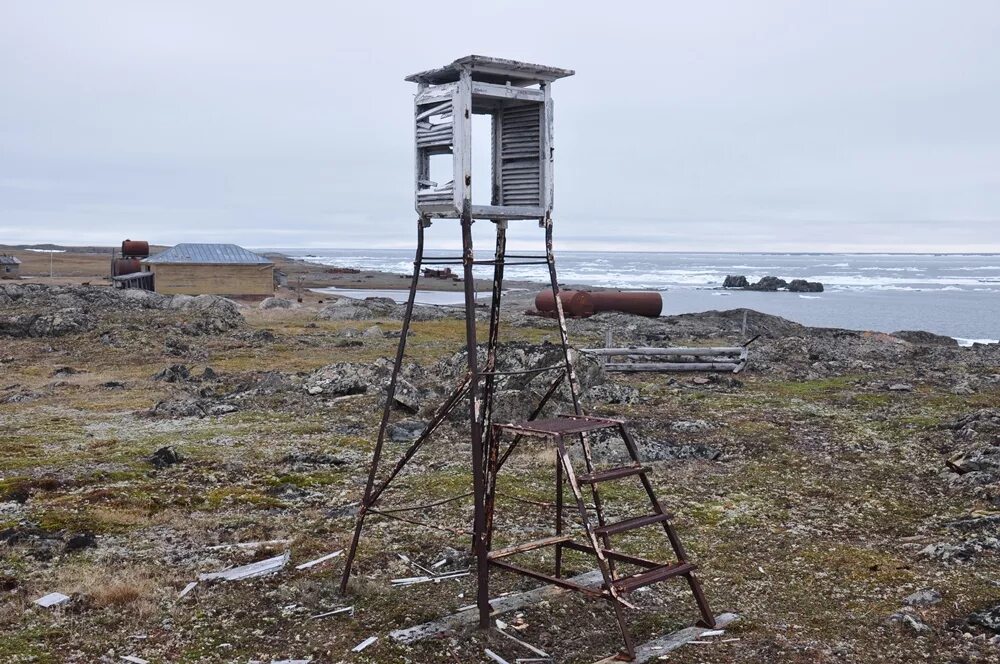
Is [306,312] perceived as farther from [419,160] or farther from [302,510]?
[419,160]

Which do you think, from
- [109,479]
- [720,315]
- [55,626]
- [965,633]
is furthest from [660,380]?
[720,315]

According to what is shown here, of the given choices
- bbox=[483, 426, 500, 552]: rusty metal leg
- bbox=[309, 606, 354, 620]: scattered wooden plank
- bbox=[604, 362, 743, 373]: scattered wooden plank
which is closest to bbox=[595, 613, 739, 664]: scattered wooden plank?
bbox=[483, 426, 500, 552]: rusty metal leg

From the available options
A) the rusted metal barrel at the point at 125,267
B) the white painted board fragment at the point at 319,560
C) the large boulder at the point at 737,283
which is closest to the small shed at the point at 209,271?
the rusted metal barrel at the point at 125,267

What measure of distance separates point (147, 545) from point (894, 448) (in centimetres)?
1292

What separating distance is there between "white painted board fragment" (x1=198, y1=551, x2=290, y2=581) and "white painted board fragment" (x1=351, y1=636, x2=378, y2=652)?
2192 millimetres

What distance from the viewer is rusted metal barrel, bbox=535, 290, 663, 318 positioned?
44.1 metres

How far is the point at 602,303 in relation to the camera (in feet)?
150

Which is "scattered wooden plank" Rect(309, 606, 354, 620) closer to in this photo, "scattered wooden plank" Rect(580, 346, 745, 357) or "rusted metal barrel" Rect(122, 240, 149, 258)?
"scattered wooden plank" Rect(580, 346, 745, 357)

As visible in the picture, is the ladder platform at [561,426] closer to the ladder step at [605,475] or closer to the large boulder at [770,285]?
the ladder step at [605,475]

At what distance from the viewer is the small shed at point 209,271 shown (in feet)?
180

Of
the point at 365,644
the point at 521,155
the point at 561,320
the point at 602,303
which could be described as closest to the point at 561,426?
the point at 561,320

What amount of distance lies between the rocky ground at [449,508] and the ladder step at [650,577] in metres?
0.70

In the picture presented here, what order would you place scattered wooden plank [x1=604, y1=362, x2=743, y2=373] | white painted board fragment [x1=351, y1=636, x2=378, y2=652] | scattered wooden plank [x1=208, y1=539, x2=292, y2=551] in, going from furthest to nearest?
1. scattered wooden plank [x1=604, y1=362, x2=743, y2=373]
2. scattered wooden plank [x1=208, y1=539, x2=292, y2=551]
3. white painted board fragment [x1=351, y1=636, x2=378, y2=652]

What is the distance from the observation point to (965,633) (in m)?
8.45
